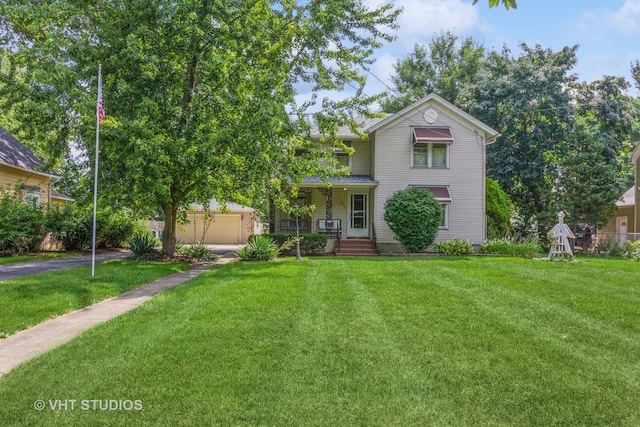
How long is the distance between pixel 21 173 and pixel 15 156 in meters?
0.76

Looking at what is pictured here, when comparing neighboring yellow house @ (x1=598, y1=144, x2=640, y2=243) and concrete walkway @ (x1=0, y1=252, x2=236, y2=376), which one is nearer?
concrete walkway @ (x1=0, y1=252, x2=236, y2=376)

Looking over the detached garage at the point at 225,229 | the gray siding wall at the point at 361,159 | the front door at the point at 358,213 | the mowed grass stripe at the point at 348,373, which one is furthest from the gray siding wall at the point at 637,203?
the detached garage at the point at 225,229

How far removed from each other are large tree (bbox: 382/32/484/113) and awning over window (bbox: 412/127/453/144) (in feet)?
45.9

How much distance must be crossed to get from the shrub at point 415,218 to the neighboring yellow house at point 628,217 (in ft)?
29.8

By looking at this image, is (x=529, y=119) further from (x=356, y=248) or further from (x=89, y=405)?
(x=89, y=405)

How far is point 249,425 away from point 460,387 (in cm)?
187

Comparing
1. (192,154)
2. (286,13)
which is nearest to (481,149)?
(286,13)

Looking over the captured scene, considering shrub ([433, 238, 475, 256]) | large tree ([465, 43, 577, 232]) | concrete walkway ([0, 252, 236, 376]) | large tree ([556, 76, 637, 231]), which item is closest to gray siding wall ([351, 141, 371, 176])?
shrub ([433, 238, 475, 256])

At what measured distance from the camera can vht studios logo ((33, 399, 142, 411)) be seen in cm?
343

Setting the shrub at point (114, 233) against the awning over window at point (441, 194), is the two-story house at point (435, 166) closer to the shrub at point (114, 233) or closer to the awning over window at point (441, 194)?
the awning over window at point (441, 194)

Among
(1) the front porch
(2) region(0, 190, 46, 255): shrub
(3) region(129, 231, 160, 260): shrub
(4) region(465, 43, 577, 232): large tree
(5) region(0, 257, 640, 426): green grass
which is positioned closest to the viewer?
(5) region(0, 257, 640, 426): green grass

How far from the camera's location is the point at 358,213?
842 inches

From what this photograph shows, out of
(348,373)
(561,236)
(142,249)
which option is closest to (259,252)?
(142,249)

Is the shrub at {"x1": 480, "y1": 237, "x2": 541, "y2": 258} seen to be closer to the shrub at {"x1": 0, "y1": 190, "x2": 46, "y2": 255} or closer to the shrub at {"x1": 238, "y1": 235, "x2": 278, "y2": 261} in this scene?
the shrub at {"x1": 238, "y1": 235, "x2": 278, "y2": 261}
